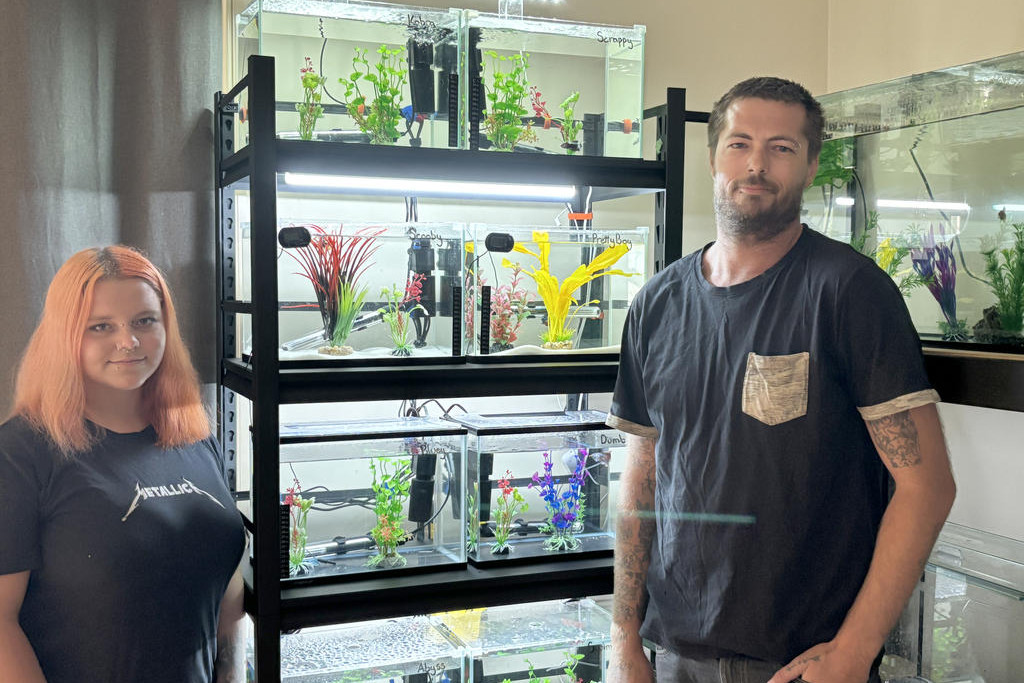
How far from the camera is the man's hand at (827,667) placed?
1617 mm

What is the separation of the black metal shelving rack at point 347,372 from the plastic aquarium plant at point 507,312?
11 cm

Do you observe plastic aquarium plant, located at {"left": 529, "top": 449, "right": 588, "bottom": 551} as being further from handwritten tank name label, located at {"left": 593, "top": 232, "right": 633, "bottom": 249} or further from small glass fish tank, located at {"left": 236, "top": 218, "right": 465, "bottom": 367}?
handwritten tank name label, located at {"left": 593, "top": 232, "right": 633, "bottom": 249}

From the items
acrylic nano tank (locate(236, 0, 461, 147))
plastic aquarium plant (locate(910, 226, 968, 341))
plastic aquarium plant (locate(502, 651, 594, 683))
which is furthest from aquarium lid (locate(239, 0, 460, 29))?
plastic aquarium plant (locate(502, 651, 594, 683))

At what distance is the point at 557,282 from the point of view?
2.59m

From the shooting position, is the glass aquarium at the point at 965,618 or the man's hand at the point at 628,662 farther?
the glass aquarium at the point at 965,618

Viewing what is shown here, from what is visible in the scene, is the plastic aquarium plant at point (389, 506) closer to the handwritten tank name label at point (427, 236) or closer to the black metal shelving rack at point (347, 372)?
the black metal shelving rack at point (347, 372)

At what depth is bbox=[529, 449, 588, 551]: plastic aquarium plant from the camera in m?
2.59

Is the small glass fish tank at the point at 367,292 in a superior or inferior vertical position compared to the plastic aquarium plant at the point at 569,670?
superior

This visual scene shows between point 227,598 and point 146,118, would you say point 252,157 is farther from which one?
point 227,598

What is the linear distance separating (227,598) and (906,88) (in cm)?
203

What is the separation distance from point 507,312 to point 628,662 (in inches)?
39.8

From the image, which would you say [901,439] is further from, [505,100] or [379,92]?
[379,92]

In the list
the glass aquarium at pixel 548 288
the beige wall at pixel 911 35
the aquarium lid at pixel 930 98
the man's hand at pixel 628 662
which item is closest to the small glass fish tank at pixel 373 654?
the man's hand at pixel 628 662

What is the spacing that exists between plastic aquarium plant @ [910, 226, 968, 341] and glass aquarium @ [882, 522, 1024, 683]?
2.25ft
